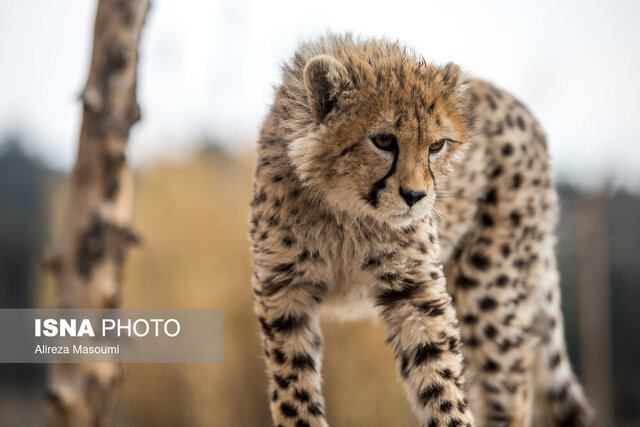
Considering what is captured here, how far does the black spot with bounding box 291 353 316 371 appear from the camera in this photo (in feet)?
5.83

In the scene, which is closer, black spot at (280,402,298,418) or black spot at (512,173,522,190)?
black spot at (280,402,298,418)

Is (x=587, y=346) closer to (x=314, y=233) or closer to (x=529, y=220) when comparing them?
(x=529, y=220)

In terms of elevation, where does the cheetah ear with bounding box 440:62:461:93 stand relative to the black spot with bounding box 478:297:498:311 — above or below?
above

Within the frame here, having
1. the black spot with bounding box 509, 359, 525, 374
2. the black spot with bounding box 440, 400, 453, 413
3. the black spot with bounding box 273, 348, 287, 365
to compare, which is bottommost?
the black spot with bounding box 440, 400, 453, 413

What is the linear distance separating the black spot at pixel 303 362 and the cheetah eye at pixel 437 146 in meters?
0.65

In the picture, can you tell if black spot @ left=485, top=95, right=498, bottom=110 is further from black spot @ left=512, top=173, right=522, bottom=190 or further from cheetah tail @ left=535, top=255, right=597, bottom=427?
cheetah tail @ left=535, top=255, right=597, bottom=427

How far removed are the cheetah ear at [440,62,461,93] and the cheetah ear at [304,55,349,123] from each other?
25cm

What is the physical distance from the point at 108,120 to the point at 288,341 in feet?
2.73

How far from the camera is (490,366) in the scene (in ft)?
7.55

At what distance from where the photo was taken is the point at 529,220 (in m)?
2.46

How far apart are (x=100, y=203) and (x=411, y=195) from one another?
3.37ft

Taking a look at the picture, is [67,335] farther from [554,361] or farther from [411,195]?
[554,361]

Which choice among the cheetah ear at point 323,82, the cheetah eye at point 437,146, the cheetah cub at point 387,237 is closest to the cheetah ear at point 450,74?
the cheetah cub at point 387,237

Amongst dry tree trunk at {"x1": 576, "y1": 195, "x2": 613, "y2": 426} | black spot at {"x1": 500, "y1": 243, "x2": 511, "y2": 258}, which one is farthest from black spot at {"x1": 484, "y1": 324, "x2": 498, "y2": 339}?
dry tree trunk at {"x1": 576, "y1": 195, "x2": 613, "y2": 426}
